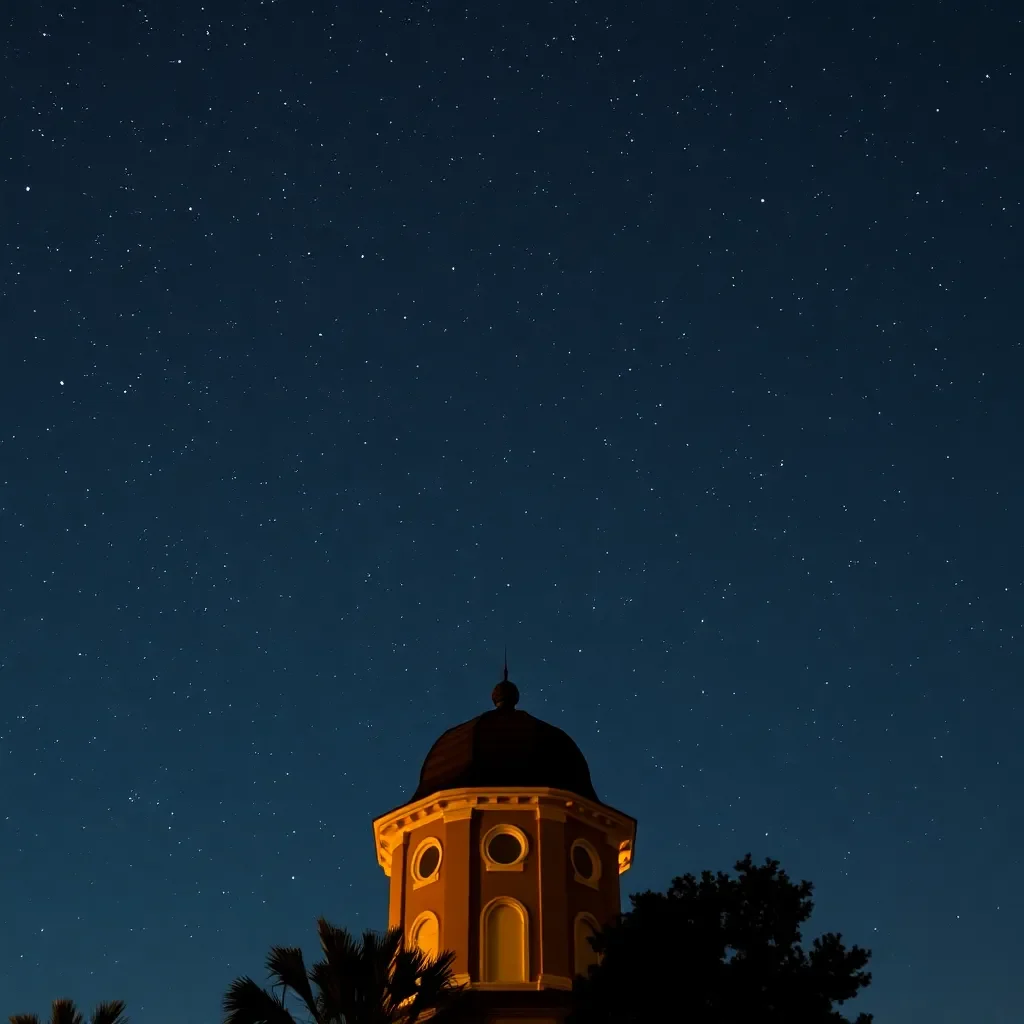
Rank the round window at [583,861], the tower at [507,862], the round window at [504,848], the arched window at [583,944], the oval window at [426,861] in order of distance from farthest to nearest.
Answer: the round window at [583,861] → the oval window at [426,861] → the round window at [504,848] → the arched window at [583,944] → the tower at [507,862]

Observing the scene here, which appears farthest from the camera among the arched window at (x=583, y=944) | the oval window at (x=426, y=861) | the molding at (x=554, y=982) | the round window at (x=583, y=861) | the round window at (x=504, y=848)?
the round window at (x=583, y=861)

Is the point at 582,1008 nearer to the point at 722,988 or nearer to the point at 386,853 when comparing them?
the point at 722,988

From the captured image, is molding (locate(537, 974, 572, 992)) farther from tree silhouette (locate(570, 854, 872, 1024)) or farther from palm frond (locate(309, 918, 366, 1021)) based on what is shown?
palm frond (locate(309, 918, 366, 1021))

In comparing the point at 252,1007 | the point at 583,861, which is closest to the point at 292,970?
the point at 252,1007

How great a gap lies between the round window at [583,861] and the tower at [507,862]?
0.03m

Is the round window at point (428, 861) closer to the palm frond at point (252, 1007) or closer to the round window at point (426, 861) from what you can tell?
the round window at point (426, 861)

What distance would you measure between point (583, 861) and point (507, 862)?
1.89m

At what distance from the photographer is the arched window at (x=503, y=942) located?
2730cm

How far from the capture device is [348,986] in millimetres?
20422

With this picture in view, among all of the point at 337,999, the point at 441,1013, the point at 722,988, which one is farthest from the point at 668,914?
the point at 337,999

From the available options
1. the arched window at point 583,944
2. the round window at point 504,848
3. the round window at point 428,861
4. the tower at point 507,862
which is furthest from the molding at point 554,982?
the round window at point 428,861

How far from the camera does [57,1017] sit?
2150 centimetres

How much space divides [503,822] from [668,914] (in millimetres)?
6684

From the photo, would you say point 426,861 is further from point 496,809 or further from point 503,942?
point 503,942
